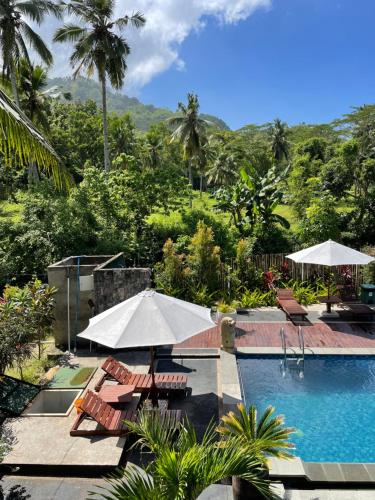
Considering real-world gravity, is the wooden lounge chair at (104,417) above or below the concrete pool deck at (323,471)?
above

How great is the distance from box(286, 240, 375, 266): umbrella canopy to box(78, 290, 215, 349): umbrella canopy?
7.07 meters

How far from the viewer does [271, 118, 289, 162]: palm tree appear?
2457 inches

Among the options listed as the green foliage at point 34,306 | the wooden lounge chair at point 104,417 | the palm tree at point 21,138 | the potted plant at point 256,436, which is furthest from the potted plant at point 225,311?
the palm tree at point 21,138

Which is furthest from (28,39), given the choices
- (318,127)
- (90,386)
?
(318,127)

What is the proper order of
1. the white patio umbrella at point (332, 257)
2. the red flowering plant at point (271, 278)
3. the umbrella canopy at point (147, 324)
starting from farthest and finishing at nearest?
1. the red flowering plant at point (271, 278)
2. the white patio umbrella at point (332, 257)
3. the umbrella canopy at point (147, 324)

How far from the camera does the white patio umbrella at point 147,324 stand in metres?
6.85

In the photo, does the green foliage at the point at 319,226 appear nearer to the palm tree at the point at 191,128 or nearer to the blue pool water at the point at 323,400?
the blue pool water at the point at 323,400

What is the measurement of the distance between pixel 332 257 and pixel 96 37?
67.6 feet

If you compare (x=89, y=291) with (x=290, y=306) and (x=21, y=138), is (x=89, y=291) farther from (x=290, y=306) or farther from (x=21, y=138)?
(x=290, y=306)

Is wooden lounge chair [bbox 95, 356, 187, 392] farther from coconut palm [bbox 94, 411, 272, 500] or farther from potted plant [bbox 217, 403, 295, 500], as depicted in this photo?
coconut palm [bbox 94, 411, 272, 500]

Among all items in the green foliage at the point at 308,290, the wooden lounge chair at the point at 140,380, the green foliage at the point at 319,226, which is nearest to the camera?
the wooden lounge chair at the point at 140,380

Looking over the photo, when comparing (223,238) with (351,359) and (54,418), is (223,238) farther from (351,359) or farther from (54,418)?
(54,418)

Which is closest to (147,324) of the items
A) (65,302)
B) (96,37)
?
(65,302)

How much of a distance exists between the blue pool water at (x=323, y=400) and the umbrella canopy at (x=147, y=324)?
3.09 meters
